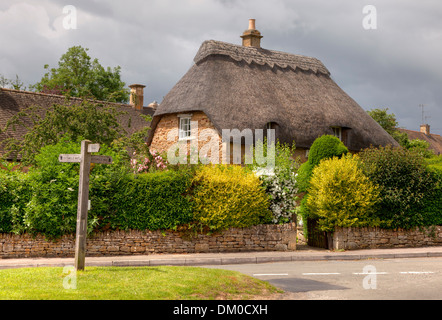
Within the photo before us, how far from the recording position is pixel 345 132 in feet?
92.1

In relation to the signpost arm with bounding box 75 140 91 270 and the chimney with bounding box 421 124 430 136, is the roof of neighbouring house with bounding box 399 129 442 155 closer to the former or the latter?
the chimney with bounding box 421 124 430 136

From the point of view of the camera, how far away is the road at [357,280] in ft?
29.1

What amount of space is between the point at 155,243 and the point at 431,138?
5641cm

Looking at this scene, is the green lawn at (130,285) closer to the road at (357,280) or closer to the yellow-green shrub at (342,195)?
the road at (357,280)

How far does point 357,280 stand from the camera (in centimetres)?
1066

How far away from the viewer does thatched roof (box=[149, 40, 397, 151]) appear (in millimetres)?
24922

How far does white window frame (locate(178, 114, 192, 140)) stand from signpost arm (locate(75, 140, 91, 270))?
1558cm

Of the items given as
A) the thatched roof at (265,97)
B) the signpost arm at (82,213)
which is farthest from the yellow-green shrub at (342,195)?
the signpost arm at (82,213)

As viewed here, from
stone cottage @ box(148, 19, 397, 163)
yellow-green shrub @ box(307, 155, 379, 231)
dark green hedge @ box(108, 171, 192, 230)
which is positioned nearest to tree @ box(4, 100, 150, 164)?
stone cottage @ box(148, 19, 397, 163)

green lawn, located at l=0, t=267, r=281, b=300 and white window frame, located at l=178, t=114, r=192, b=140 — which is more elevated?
white window frame, located at l=178, t=114, r=192, b=140

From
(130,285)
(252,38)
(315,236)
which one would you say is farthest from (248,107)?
(130,285)
